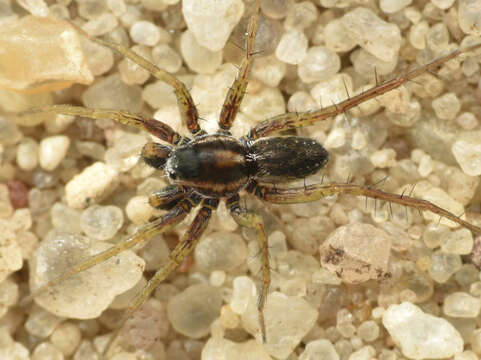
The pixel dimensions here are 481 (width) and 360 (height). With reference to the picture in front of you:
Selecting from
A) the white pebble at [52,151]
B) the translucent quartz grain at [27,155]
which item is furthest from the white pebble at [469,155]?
A: the translucent quartz grain at [27,155]

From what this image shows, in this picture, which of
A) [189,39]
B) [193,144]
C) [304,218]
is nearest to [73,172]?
[193,144]

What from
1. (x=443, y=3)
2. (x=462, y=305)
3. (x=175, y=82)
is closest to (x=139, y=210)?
(x=175, y=82)

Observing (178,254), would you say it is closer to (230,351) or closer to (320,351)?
(230,351)

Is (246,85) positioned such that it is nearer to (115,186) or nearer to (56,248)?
(115,186)

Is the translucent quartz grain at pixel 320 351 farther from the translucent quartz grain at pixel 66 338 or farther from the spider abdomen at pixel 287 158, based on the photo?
the translucent quartz grain at pixel 66 338

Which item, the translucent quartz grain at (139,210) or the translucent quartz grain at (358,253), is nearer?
the translucent quartz grain at (358,253)

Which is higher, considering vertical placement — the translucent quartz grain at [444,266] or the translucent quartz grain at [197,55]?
the translucent quartz grain at [197,55]

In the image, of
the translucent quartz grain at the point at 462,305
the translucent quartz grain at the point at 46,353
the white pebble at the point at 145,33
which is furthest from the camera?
the white pebble at the point at 145,33
